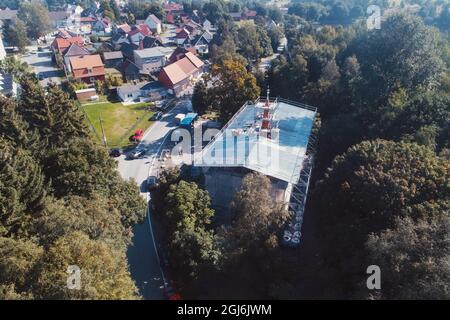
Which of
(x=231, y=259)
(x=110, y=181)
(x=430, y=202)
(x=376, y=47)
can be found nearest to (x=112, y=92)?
(x=110, y=181)

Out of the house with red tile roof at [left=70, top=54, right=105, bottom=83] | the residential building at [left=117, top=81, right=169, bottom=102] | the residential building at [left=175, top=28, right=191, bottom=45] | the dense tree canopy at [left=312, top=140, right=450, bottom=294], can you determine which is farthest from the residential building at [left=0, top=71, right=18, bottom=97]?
the dense tree canopy at [left=312, top=140, right=450, bottom=294]

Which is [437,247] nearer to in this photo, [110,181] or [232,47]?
[110,181]

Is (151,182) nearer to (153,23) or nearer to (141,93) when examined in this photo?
(141,93)

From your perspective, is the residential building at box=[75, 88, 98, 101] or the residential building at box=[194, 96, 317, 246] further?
the residential building at box=[75, 88, 98, 101]

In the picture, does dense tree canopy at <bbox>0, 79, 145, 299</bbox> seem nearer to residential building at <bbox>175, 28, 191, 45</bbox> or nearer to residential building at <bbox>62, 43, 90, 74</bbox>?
residential building at <bbox>62, 43, 90, 74</bbox>

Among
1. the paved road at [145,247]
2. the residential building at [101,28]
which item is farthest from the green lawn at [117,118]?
the residential building at [101,28]

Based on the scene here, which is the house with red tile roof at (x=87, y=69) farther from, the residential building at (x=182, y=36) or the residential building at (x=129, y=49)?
the residential building at (x=182, y=36)
